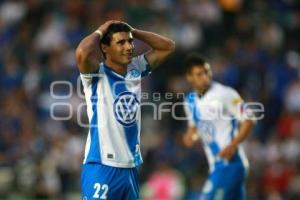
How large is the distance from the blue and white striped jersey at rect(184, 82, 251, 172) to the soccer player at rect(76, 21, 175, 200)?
2.35 m

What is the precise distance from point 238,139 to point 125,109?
7.43 feet

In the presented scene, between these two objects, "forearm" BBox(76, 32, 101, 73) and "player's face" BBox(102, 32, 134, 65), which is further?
"player's face" BBox(102, 32, 134, 65)

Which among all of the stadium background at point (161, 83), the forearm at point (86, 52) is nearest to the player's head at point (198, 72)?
the forearm at point (86, 52)

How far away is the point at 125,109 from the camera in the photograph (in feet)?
26.0

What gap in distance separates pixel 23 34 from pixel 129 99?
31.8 ft

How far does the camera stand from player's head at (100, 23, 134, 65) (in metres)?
7.88

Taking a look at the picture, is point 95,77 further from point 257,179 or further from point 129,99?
point 257,179

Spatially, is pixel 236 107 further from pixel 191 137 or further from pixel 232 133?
pixel 191 137

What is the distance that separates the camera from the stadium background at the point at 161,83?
47.1ft

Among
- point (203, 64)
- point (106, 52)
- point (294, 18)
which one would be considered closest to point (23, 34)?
point (294, 18)

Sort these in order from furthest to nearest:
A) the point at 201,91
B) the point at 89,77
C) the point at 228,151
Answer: the point at 201,91, the point at 228,151, the point at 89,77

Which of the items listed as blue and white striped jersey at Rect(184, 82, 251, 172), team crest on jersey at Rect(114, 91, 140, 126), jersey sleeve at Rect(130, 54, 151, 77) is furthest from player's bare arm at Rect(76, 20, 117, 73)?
blue and white striped jersey at Rect(184, 82, 251, 172)

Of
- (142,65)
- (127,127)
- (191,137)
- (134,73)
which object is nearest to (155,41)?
(142,65)

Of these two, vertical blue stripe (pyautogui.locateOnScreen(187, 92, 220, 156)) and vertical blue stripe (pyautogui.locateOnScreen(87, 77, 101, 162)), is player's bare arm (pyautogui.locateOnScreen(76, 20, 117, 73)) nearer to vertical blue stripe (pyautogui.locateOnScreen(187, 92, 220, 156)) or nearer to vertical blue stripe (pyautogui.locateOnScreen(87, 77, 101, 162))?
vertical blue stripe (pyautogui.locateOnScreen(87, 77, 101, 162))
